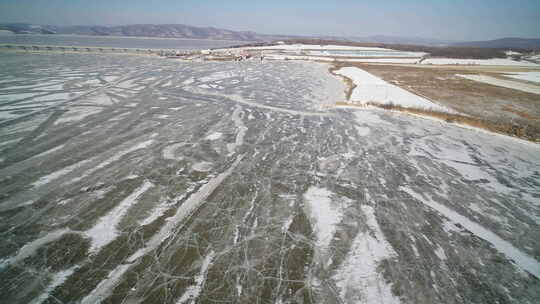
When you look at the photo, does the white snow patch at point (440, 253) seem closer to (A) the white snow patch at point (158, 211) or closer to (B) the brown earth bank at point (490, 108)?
(A) the white snow patch at point (158, 211)

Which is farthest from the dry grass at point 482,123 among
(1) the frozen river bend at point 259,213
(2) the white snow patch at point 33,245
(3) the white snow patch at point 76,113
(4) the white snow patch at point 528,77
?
(4) the white snow patch at point 528,77

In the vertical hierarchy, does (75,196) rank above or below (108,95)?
below

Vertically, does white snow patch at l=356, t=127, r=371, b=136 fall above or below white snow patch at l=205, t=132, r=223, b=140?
above

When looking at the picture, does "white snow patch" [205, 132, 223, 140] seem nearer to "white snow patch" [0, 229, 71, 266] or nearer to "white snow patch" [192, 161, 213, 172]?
"white snow patch" [192, 161, 213, 172]

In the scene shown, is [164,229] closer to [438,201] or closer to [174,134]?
[174,134]

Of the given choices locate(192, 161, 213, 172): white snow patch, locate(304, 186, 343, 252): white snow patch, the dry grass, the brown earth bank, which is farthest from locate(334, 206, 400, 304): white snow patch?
the brown earth bank

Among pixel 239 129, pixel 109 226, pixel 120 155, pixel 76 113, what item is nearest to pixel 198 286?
pixel 109 226

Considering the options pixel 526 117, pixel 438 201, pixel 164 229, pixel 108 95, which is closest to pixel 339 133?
pixel 438 201

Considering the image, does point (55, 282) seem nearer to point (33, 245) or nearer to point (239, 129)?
point (33, 245)

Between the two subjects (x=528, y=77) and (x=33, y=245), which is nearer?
(x=33, y=245)
